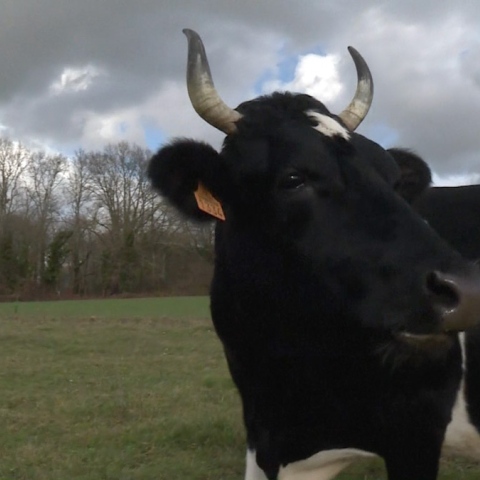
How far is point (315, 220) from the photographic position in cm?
343

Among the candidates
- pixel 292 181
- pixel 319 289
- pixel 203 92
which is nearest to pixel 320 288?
pixel 319 289

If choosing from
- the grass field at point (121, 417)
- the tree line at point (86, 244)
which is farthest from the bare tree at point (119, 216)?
the grass field at point (121, 417)

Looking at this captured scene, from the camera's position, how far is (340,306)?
3.44m

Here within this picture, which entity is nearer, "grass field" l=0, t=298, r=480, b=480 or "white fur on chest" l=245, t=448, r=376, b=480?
"white fur on chest" l=245, t=448, r=376, b=480

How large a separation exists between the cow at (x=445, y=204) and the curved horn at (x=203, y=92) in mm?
1035

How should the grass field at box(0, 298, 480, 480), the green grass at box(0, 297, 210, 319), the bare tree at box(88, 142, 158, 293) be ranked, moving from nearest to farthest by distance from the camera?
1. the grass field at box(0, 298, 480, 480)
2. the green grass at box(0, 297, 210, 319)
3. the bare tree at box(88, 142, 158, 293)

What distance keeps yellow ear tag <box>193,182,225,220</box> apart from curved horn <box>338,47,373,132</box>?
105 cm

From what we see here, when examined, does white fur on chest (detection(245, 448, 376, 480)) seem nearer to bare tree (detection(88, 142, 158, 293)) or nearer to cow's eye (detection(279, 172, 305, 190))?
cow's eye (detection(279, 172, 305, 190))

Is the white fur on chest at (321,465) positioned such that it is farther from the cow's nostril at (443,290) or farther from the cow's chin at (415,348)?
the cow's nostril at (443,290)

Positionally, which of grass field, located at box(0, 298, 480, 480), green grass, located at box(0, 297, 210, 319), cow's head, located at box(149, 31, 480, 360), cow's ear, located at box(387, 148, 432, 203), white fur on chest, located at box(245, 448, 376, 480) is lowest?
grass field, located at box(0, 298, 480, 480)

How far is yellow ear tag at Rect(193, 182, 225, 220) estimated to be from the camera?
3760 mm

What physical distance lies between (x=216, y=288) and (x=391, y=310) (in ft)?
4.16

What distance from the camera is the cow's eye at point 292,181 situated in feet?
11.4

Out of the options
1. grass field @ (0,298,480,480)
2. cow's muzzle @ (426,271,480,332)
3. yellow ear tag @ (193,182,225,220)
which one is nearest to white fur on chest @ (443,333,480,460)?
cow's muzzle @ (426,271,480,332)
